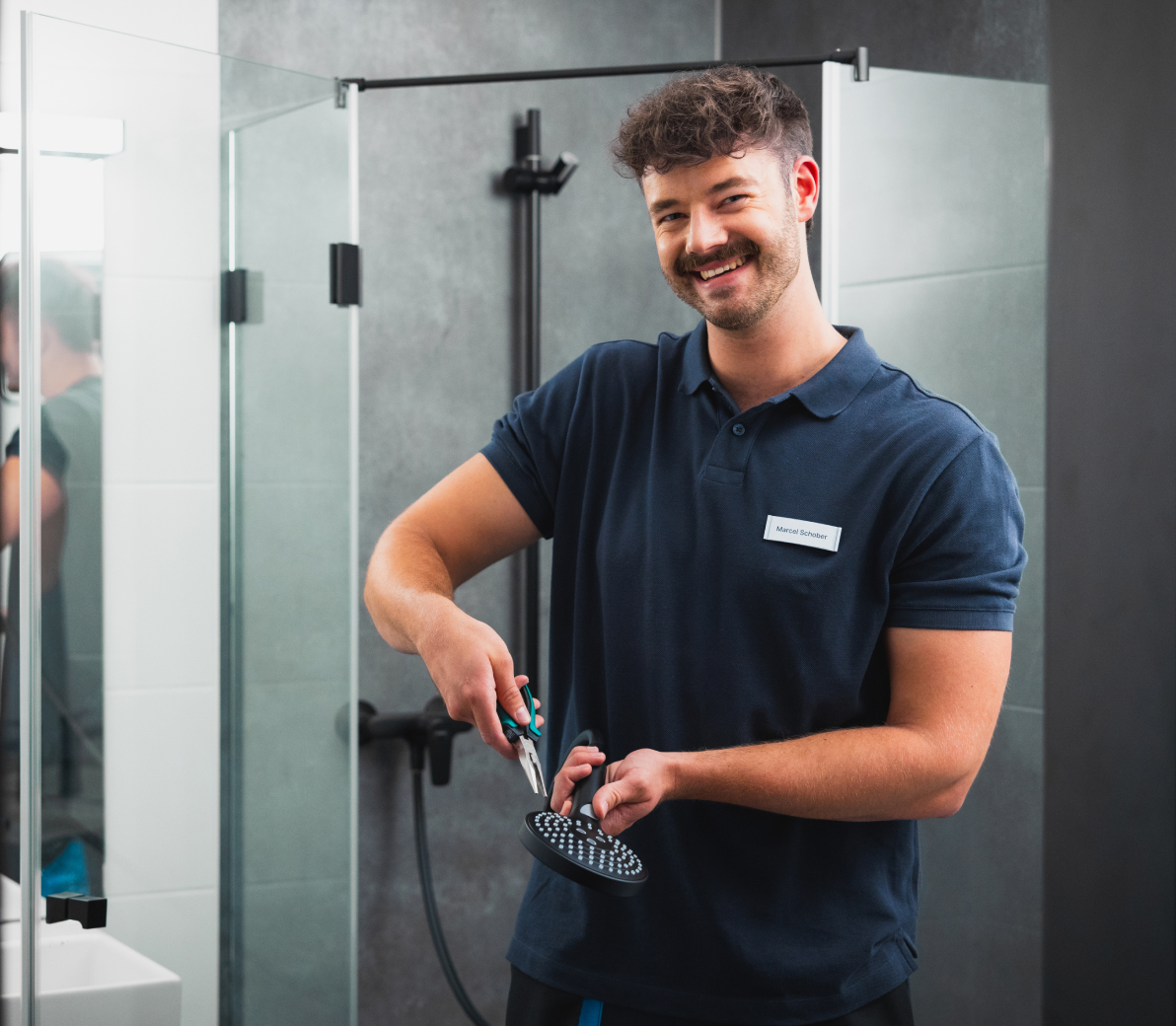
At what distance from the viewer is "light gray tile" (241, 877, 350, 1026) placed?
138 centimetres

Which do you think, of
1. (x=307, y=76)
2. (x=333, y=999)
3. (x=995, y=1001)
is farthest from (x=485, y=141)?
(x=995, y=1001)

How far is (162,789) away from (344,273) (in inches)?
27.7

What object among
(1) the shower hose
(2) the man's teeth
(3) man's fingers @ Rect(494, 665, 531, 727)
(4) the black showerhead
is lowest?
(1) the shower hose

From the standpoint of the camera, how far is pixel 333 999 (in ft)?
4.82

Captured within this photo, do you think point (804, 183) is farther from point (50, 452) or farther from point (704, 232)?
point (50, 452)

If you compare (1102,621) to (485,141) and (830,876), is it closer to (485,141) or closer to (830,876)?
(830,876)

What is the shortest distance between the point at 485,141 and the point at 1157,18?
1663mm

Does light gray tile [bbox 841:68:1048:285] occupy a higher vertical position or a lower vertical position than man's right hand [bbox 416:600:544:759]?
higher

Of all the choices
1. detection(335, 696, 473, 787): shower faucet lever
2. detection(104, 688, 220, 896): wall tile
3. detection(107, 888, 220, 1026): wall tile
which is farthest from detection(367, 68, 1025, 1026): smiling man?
detection(335, 696, 473, 787): shower faucet lever

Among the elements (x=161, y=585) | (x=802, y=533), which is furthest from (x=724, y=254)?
(x=161, y=585)

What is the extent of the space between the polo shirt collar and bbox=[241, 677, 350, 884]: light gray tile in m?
0.74

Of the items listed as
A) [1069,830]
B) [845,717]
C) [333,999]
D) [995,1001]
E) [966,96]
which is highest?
[966,96]

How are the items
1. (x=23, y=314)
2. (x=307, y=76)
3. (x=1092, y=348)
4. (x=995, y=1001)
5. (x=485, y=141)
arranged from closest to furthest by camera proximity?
(x=1092, y=348) → (x=23, y=314) → (x=995, y=1001) → (x=307, y=76) → (x=485, y=141)

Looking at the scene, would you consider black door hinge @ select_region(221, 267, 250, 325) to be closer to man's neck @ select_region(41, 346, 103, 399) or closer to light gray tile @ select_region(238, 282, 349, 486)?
light gray tile @ select_region(238, 282, 349, 486)
